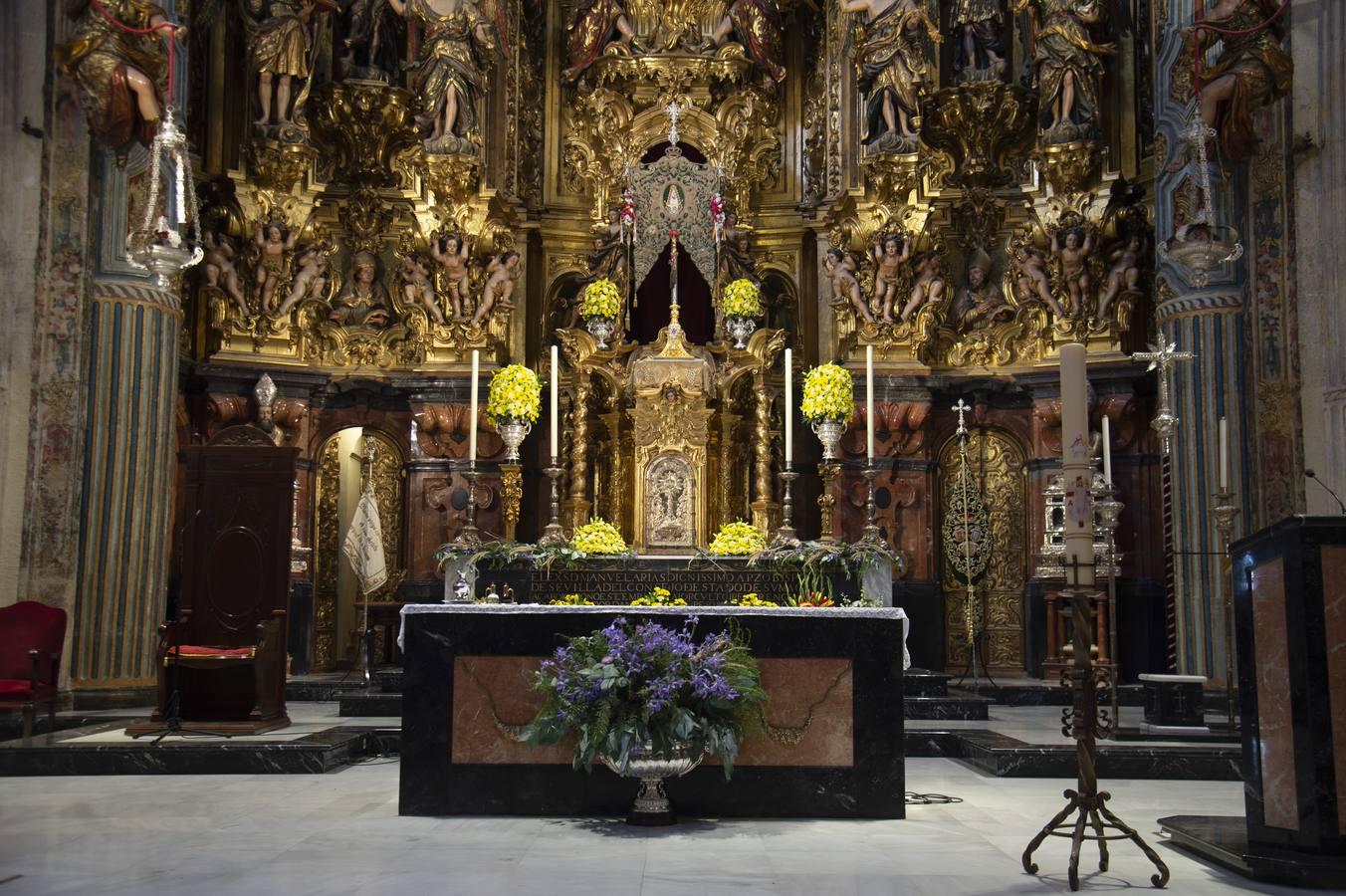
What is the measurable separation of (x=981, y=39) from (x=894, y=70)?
133cm

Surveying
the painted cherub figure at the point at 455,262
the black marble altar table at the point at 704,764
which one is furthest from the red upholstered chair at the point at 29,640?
the painted cherub figure at the point at 455,262

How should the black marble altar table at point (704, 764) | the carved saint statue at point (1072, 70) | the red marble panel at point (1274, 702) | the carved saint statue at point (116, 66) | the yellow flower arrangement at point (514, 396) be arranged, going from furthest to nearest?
the carved saint statue at point (1072, 70), the yellow flower arrangement at point (514, 396), the carved saint statue at point (116, 66), the black marble altar table at point (704, 764), the red marble panel at point (1274, 702)

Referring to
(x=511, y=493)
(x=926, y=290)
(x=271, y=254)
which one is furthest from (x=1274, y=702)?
(x=271, y=254)

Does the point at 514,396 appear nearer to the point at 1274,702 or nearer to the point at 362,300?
the point at 362,300

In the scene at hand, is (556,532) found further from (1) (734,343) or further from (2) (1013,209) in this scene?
(2) (1013,209)

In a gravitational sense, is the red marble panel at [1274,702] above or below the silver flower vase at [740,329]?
below

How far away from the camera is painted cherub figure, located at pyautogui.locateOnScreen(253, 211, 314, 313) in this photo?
1568 centimetres

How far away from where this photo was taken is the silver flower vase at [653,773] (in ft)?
23.1

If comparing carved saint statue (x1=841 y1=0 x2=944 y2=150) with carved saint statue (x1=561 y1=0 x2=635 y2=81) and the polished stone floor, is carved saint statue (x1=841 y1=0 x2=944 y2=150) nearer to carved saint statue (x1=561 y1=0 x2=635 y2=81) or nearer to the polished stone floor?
carved saint statue (x1=561 y1=0 x2=635 y2=81)

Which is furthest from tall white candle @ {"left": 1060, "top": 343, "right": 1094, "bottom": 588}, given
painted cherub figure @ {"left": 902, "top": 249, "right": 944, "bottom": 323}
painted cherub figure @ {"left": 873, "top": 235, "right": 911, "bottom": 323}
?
painted cherub figure @ {"left": 902, "top": 249, "right": 944, "bottom": 323}

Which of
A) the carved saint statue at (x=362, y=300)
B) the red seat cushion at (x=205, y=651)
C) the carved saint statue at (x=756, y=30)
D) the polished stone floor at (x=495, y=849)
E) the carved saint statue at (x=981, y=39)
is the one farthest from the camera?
the carved saint statue at (x=756, y=30)

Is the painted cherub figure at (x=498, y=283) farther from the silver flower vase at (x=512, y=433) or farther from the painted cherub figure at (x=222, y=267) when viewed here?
the painted cherub figure at (x=222, y=267)

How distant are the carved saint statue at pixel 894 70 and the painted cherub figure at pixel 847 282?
1.36 m

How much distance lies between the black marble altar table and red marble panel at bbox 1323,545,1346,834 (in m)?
2.51
